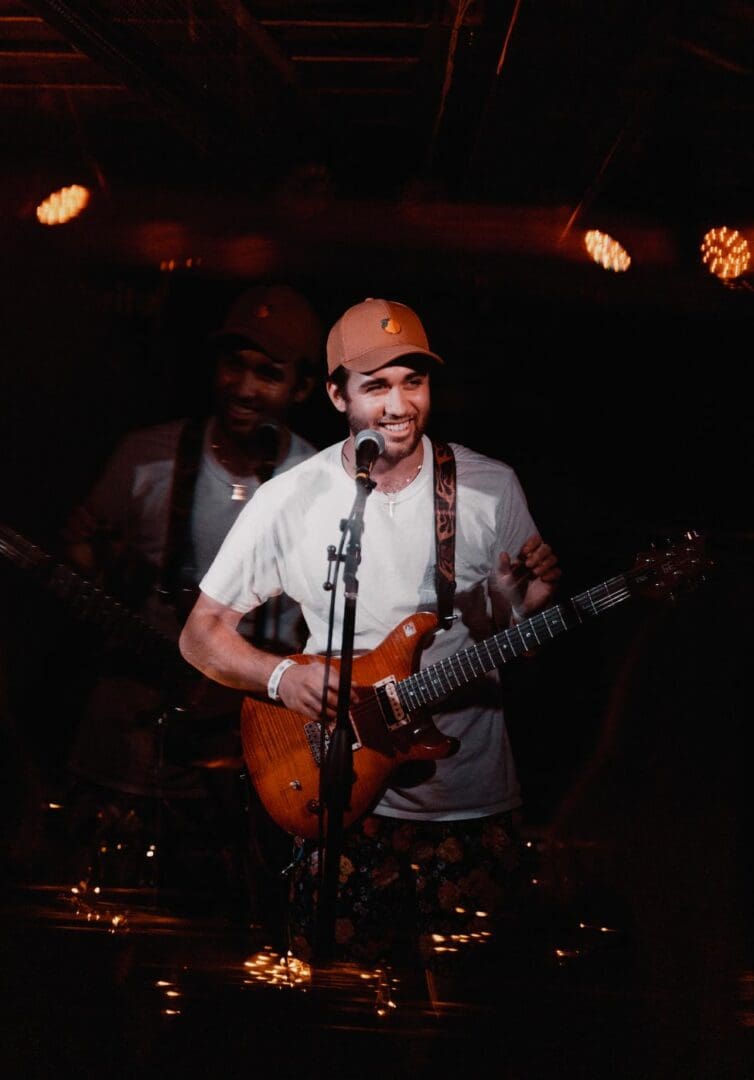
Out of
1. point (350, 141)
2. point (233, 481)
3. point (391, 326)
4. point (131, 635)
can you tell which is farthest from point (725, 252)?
point (131, 635)

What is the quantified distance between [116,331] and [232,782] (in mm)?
1466

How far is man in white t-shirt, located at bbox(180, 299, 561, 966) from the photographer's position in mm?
3139

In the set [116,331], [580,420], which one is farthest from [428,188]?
[116,331]

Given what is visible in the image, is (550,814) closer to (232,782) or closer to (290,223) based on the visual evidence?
(232,782)

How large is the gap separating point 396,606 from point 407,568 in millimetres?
122

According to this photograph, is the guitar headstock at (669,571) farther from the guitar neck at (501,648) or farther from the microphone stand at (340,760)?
the microphone stand at (340,760)

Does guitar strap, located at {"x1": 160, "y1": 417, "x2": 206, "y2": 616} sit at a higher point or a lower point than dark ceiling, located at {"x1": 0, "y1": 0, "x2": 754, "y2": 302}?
lower

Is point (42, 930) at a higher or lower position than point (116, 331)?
lower

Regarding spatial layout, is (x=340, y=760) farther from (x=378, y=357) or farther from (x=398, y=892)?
(x=378, y=357)

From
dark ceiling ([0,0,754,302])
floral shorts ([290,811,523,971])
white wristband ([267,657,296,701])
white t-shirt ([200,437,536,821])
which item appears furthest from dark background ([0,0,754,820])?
white wristband ([267,657,296,701])

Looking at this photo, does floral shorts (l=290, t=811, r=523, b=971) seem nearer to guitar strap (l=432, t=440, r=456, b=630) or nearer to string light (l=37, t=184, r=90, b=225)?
guitar strap (l=432, t=440, r=456, b=630)

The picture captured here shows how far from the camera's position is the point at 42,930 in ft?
10.6

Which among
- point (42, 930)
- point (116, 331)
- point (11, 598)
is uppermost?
point (116, 331)

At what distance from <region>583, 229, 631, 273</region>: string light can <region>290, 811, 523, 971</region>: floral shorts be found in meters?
1.81
